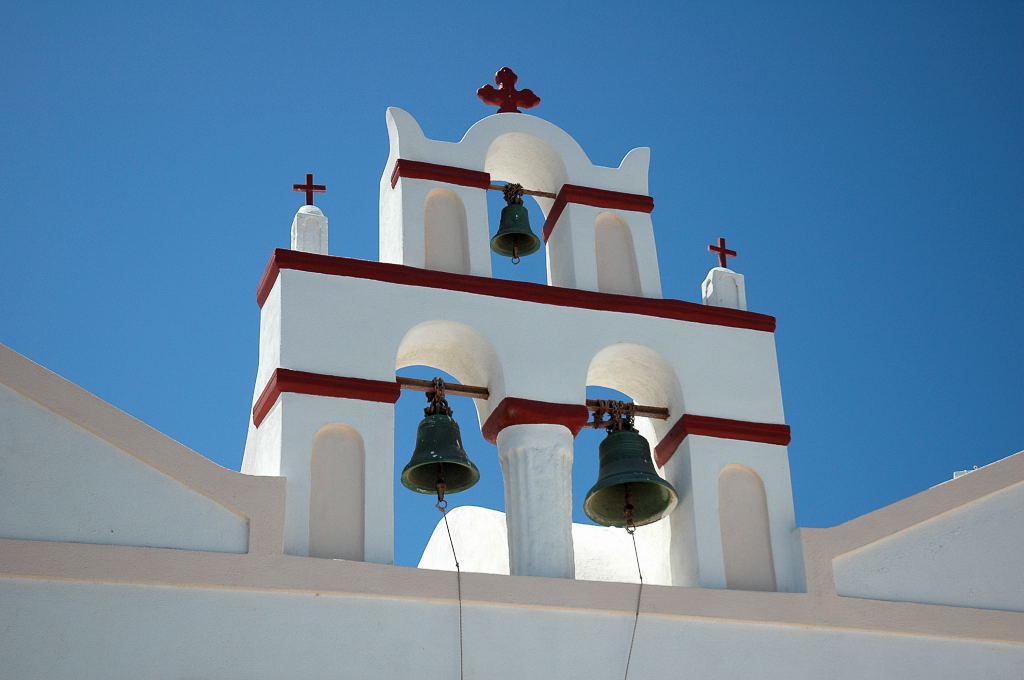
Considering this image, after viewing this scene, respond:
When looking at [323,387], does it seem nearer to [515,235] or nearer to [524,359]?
[524,359]

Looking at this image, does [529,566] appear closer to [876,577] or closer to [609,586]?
[609,586]

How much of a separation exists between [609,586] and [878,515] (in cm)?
176

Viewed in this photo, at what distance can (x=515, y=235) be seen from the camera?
1054cm

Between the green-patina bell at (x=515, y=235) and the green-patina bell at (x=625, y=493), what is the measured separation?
1.56 metres

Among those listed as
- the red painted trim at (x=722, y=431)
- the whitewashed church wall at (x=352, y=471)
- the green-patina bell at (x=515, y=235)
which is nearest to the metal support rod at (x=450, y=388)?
the whitewashed church wall at (x=352, y=471)

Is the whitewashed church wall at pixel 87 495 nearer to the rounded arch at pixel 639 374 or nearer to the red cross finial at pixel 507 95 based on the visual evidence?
the rounded arch at pixel 639 374

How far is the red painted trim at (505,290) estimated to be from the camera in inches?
368

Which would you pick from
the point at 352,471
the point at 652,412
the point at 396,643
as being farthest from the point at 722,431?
the point at 396,643

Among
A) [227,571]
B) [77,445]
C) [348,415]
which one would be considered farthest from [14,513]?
[348,415]

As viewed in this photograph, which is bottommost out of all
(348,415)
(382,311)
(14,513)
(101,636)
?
(101,636)

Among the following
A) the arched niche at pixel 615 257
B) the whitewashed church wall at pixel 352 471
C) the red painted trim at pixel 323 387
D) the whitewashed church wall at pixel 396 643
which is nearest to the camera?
the whitewashed church wall at pixel 396 643

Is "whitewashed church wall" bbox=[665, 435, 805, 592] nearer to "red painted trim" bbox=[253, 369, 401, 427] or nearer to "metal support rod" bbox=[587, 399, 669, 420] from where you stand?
"metal support rod" bbox=[587, 399, 669, 420]

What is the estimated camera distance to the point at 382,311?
9.36 m

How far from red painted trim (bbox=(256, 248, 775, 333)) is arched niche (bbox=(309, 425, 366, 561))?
37.9 inches
